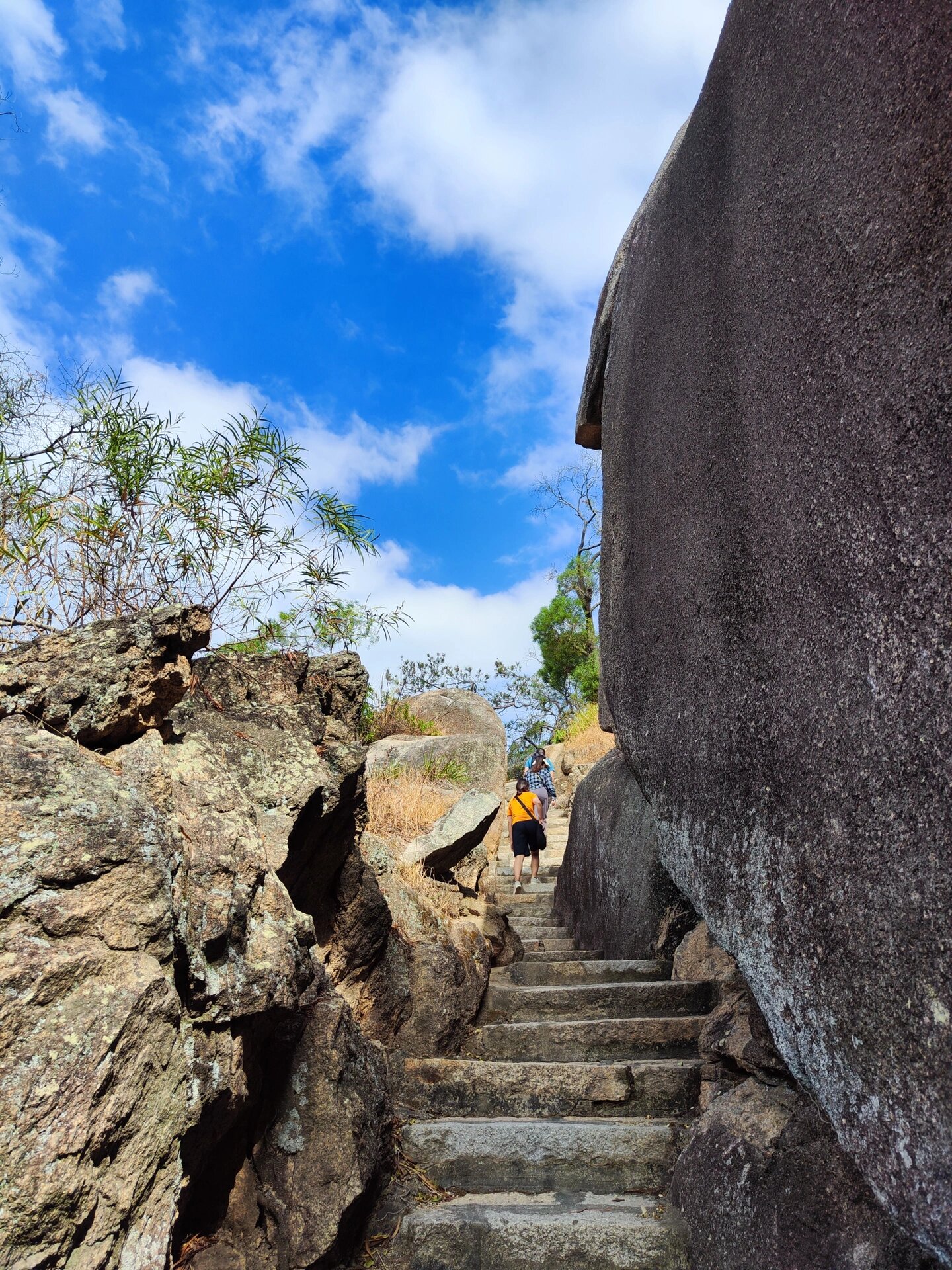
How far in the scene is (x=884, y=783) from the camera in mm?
1692

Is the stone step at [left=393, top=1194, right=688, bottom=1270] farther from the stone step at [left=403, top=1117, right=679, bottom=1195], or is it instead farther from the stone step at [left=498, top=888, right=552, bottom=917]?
the stone step at [left=498, top=888, right=552, bottom=917]

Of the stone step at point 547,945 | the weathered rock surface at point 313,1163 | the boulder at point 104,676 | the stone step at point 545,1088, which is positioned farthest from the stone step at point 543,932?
the boulder at point 104,676

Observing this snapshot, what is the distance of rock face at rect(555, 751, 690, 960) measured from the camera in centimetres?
574

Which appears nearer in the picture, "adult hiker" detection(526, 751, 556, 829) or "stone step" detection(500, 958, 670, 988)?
"stone step" detection(500, 958, 670, 988)

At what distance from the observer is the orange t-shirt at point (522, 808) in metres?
8.98

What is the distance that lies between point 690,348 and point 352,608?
11.0 ft

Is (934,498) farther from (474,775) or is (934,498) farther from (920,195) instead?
(474,775)

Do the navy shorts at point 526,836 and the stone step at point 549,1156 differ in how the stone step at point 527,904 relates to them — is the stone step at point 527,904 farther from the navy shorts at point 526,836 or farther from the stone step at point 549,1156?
the stone step at point 549,1156

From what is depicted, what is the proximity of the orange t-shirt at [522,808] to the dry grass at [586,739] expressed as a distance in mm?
5667

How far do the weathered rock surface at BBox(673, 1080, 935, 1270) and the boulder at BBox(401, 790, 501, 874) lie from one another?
11.5 ft

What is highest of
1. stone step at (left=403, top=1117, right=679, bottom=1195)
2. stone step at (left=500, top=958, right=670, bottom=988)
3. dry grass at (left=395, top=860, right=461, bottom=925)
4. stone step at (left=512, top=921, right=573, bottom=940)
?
dry grass at (left=395, top=860, right=461, bottom=925)

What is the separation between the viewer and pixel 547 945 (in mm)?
7164

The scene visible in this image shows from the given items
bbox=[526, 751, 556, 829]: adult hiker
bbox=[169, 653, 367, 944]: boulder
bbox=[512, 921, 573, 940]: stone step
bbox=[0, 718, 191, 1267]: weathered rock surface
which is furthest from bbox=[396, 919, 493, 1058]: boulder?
bbox=[526, 751, 556, 829]: adult hiker

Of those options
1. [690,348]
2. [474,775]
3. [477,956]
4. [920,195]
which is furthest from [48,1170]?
[474,775]
